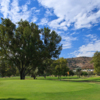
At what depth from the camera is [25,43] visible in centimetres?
3406

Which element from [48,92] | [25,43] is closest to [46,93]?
[48,92]

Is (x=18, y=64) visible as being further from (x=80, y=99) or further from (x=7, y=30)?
(x=80, y=99)

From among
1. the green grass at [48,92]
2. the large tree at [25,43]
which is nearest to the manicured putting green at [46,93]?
the green grass at [48,92]

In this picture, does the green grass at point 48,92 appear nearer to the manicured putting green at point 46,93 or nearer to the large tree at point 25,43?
the manicured putting green at point 46,93

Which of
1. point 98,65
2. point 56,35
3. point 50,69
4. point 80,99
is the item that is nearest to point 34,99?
point 80,99

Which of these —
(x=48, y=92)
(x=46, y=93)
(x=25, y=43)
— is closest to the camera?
(x=46, y=93)

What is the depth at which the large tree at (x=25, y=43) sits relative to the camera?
32312 mm

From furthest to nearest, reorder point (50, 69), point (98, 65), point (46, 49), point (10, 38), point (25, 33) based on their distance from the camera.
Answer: point (50, 69) < point (98, 65) < point (46, 49) < point (10, 38) < point (25, 33)

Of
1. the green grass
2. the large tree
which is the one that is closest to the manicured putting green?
the green grass

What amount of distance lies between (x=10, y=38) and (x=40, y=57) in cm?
1094

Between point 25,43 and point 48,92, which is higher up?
point 25,43

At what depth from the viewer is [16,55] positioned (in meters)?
34.0

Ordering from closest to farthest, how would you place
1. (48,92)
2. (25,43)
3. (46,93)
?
(46,93) → (48,92) → (25,43)

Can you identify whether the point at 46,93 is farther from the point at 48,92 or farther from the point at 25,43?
the point at 25,43
